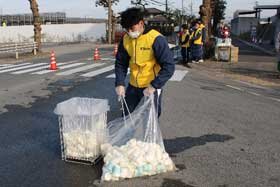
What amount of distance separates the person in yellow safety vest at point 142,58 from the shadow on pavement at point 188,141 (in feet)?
2.85

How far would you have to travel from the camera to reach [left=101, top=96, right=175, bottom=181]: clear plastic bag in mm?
3996

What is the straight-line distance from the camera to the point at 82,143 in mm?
4328

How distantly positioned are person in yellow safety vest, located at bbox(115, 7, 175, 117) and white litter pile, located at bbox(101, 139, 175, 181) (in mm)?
588

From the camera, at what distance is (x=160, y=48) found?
4070 millimetres

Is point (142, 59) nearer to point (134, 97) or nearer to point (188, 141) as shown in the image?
point (134, 97)

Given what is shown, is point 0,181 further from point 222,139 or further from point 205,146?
point 222,139

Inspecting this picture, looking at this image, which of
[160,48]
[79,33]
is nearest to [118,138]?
[160,48]

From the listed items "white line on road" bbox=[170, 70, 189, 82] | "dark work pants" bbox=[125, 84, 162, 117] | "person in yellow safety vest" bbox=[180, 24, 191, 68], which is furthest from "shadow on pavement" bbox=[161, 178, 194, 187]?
"person in yellow safety vest" bbox=[180, 24, 191, 68]

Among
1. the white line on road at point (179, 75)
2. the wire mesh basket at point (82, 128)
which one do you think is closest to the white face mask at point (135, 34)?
the wire mesh basket at point (82, 128)

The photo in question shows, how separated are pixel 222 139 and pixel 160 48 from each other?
2.08 m

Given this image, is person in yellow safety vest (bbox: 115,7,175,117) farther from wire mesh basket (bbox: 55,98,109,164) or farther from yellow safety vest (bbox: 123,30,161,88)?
wire mesh basket (bbox: 55,98,109,164)

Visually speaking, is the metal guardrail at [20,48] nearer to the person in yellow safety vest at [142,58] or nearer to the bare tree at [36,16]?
the bare tree at [36,16]

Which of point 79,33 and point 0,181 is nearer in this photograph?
point 0,181

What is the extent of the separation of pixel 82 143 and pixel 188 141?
1714mm
